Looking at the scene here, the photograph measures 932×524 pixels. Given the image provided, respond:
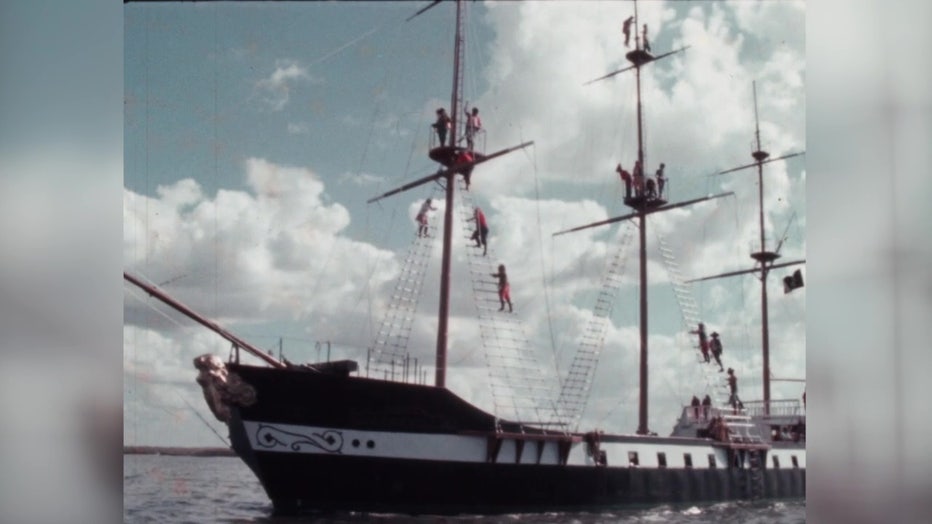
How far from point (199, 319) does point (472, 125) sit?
429cm

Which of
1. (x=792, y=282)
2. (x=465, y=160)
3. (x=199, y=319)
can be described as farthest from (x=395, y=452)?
(x=792, y=282)

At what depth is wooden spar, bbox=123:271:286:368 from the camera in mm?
7125

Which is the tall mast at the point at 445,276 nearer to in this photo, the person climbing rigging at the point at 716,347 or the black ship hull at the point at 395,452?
the black ship hull at the point at 395,452

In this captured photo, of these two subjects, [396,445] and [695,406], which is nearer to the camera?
[396,445]

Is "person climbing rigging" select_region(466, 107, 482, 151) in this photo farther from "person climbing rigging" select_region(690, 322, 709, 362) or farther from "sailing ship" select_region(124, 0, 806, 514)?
"person climbing rigging" select_region(690, 322, 709, 362)

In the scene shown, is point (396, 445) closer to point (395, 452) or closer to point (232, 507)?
point (395, 452)

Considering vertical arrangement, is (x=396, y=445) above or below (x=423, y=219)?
below

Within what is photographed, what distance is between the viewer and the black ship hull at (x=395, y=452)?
9.96 meters

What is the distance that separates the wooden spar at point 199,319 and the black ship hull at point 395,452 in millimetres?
671

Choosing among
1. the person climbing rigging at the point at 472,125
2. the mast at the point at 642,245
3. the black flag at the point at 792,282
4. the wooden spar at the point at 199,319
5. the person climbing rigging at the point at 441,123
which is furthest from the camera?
the mast at the point at 642,245

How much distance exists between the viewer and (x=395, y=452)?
10250mm

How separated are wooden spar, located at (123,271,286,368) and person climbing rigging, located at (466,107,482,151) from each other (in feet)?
11.2

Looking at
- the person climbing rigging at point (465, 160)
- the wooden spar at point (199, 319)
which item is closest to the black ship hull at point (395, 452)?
the wooden spar at point (199, 319)

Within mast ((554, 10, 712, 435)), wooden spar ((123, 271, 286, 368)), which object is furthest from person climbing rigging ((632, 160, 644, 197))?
wooden spar ((123, 271, 286, 368))
